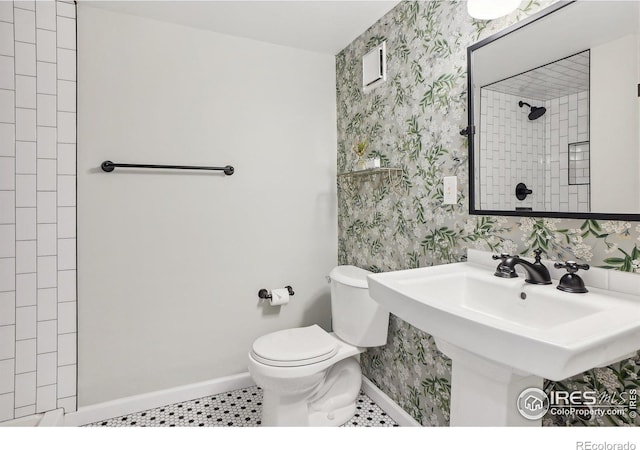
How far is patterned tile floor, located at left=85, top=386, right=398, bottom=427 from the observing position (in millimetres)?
1733

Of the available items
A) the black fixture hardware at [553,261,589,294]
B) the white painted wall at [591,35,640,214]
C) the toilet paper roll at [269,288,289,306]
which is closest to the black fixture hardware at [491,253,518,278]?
the black fixture hardware at [553,261,589,294]

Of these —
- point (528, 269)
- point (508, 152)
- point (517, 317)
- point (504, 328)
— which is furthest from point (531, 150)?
point (504, 328)

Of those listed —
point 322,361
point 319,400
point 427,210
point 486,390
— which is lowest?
point 319,400

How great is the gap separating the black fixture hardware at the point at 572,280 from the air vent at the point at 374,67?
4.21ft

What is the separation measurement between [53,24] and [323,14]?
1315mm

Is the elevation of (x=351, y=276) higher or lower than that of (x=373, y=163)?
lower

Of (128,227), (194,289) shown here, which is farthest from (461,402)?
(128,227)

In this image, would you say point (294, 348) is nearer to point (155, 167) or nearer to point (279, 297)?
point (279, 297)

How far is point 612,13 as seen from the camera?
0.96 meters

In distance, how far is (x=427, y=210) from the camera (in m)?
1.57

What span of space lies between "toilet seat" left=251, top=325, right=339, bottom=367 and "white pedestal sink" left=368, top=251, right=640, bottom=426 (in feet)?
2.00

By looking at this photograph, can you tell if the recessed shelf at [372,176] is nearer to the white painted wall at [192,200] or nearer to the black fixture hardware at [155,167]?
the white painted wall at [192,200]

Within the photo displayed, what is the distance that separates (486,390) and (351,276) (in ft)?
3.08

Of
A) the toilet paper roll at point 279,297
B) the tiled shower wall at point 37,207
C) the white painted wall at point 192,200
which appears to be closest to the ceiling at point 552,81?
the white painted wall at point 192,200
